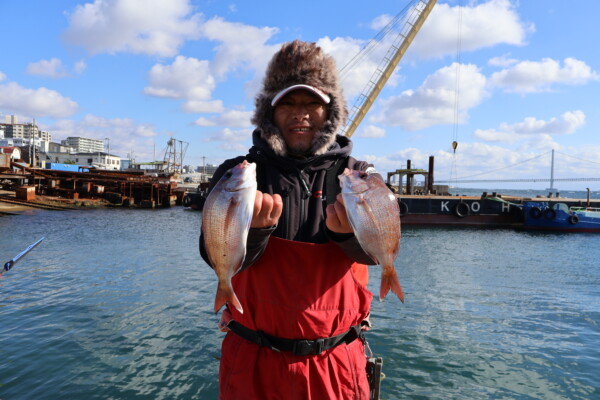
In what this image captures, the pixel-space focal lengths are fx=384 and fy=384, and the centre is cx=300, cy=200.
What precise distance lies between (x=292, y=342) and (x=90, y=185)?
178ft

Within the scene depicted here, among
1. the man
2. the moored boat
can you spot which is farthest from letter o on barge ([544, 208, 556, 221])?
the man

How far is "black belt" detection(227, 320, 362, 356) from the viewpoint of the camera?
2828mm

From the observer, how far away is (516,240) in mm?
30953

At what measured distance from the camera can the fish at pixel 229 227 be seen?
257 cm

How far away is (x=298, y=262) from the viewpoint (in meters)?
2.90

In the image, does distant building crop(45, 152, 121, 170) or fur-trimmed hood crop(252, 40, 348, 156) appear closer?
fur-trimmed hood crop(252, 40, 348, 156)

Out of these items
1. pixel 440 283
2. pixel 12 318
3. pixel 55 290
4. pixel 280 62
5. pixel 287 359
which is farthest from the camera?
pixel 440 283

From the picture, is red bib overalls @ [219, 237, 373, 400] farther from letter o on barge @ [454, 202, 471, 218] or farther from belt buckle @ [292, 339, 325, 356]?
letter o on barge @ [454, 202, 471, 218]

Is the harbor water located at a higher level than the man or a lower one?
lower

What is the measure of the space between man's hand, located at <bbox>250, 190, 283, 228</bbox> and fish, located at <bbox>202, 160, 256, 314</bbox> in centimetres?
6

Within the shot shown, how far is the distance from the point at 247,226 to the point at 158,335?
26.7ft

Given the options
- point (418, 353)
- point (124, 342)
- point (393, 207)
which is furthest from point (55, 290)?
point (393, 207)

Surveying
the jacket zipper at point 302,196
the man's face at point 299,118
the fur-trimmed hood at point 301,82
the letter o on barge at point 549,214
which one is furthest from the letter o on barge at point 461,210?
the jacket zipper at point 302,196

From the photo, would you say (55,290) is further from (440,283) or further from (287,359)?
(440,283)
